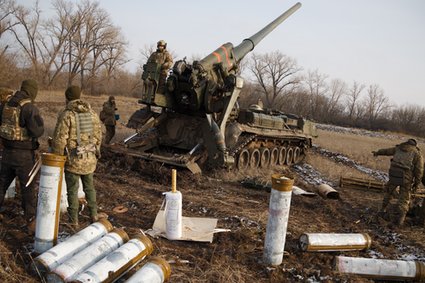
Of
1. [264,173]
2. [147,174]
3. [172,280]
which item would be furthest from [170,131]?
[172,280]

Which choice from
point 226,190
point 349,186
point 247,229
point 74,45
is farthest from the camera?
point 74,45

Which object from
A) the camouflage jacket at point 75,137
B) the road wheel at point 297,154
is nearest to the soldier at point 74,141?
the camouflage jacket at point 75,137

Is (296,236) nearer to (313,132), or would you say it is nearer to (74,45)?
(313,132)

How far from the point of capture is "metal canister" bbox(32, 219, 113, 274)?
3826mm

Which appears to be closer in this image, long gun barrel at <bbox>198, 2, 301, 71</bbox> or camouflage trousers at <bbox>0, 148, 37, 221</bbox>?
camouflage trousers at <bbox>0, 148, 37, 221</bbox>

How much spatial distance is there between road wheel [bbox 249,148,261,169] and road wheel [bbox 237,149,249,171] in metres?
0.16

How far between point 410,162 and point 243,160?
4325mm

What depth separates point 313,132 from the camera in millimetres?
14305

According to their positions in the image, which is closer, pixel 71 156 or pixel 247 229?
pixel 71 156

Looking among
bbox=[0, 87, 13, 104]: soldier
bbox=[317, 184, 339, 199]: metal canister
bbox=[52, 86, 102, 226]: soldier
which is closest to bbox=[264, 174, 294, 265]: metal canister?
bbox=[52, 86, 102, 226]: soldier

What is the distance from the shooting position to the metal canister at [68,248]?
3.83 meters

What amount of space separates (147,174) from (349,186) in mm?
5081

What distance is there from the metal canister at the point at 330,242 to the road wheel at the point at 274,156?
22.2ft

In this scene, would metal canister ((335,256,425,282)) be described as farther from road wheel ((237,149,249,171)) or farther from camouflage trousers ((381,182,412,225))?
road wheel ((237,149,249,171))
